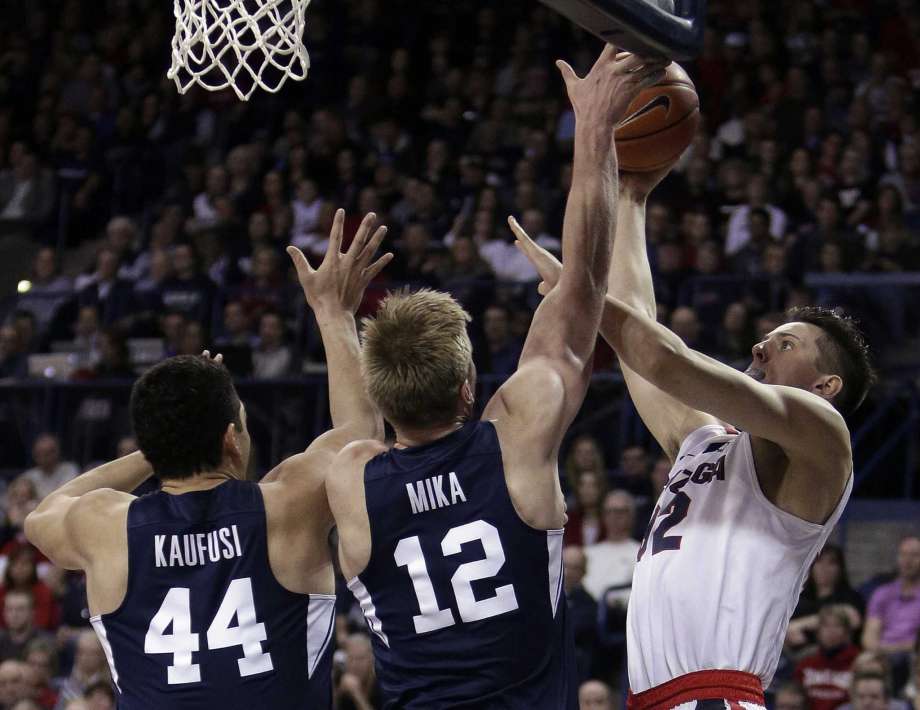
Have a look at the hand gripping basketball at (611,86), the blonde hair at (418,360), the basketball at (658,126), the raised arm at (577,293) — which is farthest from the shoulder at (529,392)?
the basketball at (658,126)

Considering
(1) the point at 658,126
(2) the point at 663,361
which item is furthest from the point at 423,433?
(1) the point at 658,126

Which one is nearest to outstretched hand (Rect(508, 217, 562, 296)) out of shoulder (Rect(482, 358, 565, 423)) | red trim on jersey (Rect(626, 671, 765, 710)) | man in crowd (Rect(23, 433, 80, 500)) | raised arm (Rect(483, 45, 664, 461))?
raised arm (Rect(483, 45, 664, 461))

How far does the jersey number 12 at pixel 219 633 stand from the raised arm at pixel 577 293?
2.42 feet

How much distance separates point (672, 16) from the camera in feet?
11.4

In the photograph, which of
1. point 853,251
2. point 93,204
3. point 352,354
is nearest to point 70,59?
point 93,204

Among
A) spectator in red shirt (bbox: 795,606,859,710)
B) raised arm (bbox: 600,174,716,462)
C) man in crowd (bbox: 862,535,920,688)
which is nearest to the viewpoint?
raised arm (bbox: 600,174,716,462)

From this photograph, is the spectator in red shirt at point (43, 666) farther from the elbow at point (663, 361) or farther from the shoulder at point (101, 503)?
the elbow at point (663, 361)

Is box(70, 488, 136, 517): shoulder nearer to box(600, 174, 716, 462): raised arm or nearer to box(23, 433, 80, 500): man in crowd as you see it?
box(600, 174, 716, 462): raised arm

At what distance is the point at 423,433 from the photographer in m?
3.26

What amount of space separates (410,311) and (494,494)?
451 mm

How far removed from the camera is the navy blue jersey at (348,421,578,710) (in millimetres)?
3121

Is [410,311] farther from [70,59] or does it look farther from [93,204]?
[70,59]

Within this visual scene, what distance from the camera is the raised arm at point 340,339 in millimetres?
3558

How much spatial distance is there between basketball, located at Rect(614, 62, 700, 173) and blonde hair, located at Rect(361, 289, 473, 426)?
1.14m
